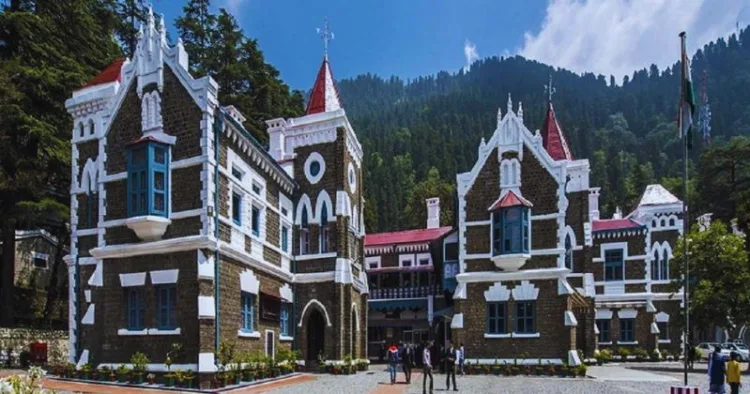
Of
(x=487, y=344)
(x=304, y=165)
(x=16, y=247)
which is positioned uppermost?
(x=304, y=165)

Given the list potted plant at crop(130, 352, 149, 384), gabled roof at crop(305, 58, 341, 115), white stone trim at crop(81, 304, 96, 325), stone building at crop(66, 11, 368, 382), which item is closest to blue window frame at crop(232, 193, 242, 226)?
stone building at crop(66, 11, 368, 382)

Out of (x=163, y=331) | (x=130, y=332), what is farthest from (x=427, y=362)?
(x=130, y=332)

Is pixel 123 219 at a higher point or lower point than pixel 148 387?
higher

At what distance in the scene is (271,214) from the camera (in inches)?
1060

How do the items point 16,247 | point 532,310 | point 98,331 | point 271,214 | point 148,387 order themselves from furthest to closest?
point 16,247 → point 532,310 → point 271,214 → point 98,331 → point 148,387

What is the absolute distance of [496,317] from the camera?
29.3 metres

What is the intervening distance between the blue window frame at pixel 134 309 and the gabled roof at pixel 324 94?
13.3 metres

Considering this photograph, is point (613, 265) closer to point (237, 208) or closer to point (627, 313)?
point (627, 313)

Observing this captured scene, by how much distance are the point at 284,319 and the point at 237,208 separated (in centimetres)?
686

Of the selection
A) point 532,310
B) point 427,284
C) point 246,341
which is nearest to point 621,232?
point 427,284

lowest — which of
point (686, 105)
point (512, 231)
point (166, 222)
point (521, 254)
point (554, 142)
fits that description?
point (521, 254)

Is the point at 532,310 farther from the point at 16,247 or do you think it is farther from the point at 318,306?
the point at 16,247

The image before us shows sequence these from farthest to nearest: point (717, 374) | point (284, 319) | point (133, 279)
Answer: point (284, 319), point (133, 279), point (717, 374)

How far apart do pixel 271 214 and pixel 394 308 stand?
17.5m
